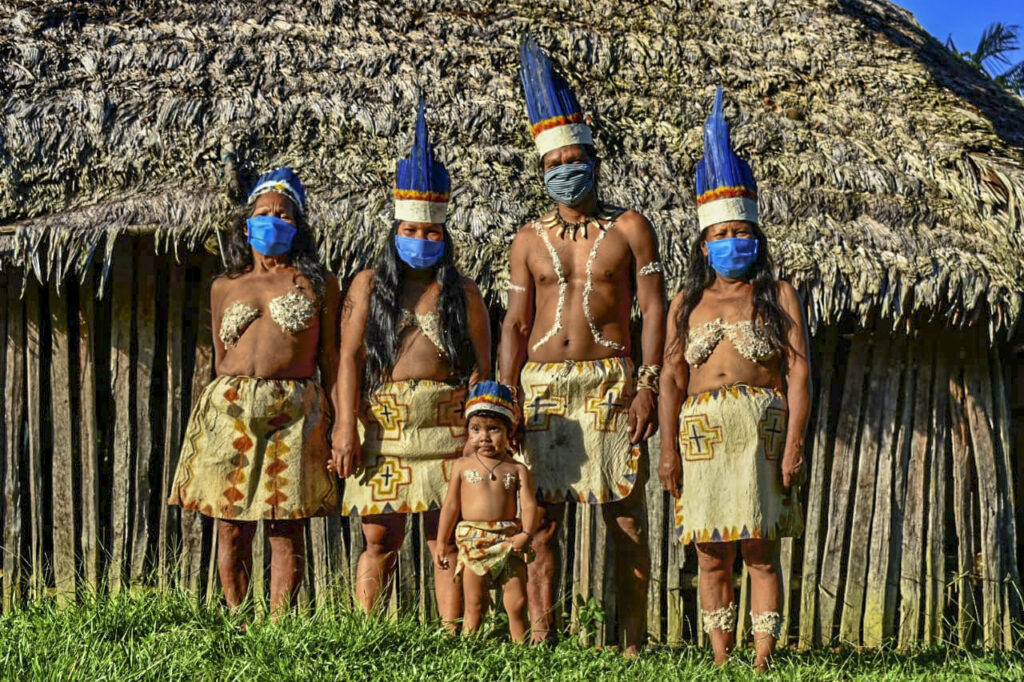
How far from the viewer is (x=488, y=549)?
4.28m

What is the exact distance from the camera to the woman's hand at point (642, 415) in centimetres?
442

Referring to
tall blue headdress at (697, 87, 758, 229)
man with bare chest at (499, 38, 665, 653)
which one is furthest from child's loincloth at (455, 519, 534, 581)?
tall blue headdress at (697, 87, 758, 229)

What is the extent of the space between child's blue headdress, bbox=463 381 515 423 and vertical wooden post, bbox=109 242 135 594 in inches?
88.6

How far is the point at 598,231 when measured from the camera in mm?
4543

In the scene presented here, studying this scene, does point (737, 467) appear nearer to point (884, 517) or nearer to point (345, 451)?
point (345, 451)

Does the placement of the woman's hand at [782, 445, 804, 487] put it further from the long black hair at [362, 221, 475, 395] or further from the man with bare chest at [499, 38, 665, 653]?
the long black hair at [362, 221, 475, 395]

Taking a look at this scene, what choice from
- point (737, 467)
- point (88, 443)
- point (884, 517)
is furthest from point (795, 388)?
point (88, 443)

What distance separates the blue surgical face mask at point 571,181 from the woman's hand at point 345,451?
1147 millimetres

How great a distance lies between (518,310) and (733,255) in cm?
82

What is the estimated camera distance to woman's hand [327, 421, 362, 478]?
14.6 ft

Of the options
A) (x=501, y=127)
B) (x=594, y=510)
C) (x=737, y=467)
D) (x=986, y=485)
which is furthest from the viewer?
(x=501, y=127)

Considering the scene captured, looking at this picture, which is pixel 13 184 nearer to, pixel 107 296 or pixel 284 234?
pixel 107 296

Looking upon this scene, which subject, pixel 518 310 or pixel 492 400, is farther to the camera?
pixel 518 310

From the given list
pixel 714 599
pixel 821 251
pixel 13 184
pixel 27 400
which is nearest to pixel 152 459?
pixel 27 400
